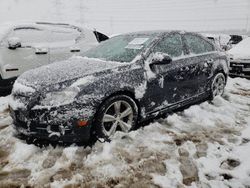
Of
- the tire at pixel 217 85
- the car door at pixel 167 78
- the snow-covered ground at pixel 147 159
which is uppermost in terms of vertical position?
the car door at pixel 167 78

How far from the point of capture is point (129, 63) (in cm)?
424

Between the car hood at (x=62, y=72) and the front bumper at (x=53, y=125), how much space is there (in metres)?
0.36

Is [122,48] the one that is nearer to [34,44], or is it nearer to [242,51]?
[34,44]

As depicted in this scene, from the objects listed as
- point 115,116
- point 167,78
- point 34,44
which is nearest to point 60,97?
point 115,116

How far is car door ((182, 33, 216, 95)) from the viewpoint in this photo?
16.8ft

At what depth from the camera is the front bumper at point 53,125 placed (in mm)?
3561

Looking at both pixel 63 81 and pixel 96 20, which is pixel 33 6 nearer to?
pixel 96 20

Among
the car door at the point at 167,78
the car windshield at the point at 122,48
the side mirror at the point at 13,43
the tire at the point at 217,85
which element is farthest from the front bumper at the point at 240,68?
the side mirror at the point at 13,43

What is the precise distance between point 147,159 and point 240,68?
5981 mm

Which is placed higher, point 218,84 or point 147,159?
point 218,84

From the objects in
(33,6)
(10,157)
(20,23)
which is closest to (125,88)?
(10,157)

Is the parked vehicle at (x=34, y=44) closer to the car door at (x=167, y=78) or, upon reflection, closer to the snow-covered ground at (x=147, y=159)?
the snow-covered ground at (x=147, y=159)

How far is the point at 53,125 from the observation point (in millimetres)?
3594

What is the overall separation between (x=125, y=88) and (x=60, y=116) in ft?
3.23
